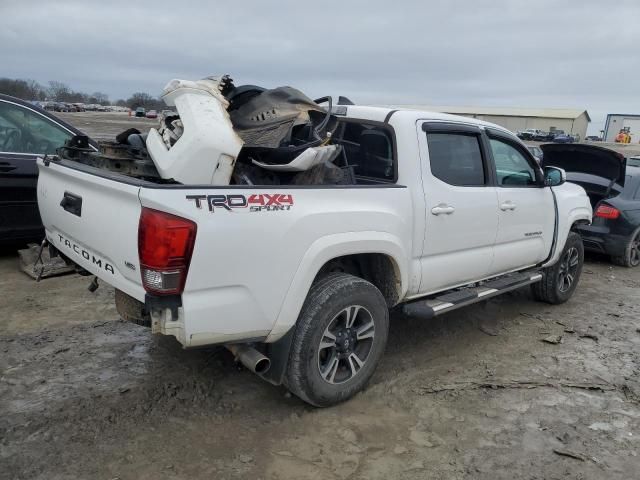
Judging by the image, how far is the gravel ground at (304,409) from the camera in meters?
2.99

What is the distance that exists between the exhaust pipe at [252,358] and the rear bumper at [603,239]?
6037mm

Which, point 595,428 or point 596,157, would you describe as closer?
point 595,428

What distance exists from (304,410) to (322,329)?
621 mm

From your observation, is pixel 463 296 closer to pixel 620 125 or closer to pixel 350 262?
pixel 350 262

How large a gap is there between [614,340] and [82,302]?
4911 mm

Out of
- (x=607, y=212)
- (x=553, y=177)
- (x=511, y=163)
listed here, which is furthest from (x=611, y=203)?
(x=511, y=163)

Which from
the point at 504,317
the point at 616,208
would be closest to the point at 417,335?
the point at 504,317

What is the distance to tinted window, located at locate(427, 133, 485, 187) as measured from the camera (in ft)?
13.5

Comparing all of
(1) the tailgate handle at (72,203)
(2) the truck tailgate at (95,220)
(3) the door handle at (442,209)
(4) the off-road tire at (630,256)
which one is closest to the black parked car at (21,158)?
(2) the truck tailgate at (95,220)

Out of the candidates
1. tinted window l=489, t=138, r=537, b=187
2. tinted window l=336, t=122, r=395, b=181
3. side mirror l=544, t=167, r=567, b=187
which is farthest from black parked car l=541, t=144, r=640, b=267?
tinted window l=336, t=122, r=395, b=181

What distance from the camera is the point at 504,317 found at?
18.2ft

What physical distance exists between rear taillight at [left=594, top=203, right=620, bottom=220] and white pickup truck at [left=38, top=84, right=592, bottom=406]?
325 centimetres

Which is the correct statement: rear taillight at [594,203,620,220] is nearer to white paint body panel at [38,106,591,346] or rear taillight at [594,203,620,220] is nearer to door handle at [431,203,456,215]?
white paint body panel at [38,106,591,346]

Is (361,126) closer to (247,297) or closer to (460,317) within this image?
(247,297)
